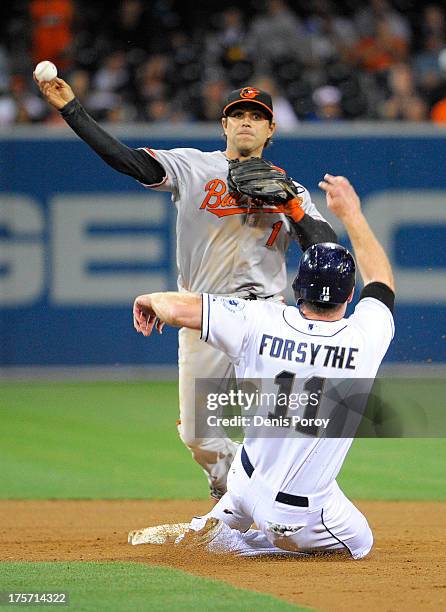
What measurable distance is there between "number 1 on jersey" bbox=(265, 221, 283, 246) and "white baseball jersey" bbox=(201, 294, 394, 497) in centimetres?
120

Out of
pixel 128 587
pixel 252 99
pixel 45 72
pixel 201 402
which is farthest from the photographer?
pixel 201 402

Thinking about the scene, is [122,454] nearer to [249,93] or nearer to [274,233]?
[274,233]

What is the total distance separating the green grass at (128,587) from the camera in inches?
176

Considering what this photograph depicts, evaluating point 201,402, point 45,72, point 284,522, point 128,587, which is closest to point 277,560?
point 284,522

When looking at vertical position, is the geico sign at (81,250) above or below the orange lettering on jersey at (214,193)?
below

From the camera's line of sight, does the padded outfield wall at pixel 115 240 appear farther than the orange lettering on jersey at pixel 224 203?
Yes

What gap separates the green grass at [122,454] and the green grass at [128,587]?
8.48ft

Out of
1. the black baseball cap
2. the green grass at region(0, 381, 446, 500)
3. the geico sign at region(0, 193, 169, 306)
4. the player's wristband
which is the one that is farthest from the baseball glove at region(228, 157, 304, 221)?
the geico sign at region(0, 193, 169, 306)

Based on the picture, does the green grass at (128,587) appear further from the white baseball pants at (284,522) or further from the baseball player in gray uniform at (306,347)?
the baseball player in gray uniform at (306,347)

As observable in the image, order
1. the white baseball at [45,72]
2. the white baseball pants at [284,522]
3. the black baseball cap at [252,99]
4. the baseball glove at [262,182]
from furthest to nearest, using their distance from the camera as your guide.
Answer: the black baseball cap at [252,99] → the baseball glove at [262,182] → the white baseball at [45,72] → the white baseball pants at [284,522]

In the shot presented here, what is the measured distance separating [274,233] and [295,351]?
4.65 feet

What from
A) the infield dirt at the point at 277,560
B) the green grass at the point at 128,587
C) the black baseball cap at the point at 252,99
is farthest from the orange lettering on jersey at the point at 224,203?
the green grass at the point at 128,587

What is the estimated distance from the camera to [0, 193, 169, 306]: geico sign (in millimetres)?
12719

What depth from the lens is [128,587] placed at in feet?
15.8
